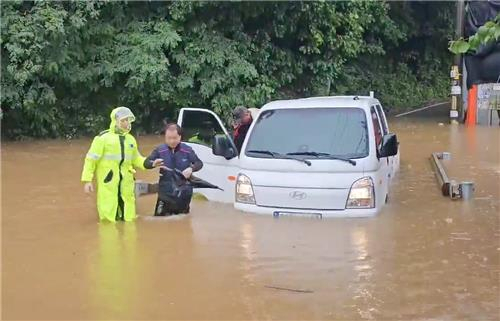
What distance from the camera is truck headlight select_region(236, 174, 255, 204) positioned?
8.23 meters

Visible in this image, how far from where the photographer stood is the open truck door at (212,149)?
881cm

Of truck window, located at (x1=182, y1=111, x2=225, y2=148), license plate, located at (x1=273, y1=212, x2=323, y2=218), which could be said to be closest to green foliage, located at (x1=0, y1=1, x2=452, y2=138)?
truck window, located at (x1=182, y1=111, x2=225, y2=148)

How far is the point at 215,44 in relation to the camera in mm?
18766

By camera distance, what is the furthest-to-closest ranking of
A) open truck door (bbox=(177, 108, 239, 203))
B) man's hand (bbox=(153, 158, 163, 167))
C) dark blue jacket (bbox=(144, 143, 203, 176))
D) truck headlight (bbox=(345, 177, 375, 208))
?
open truck door (bbox=(177, 108, 239, 203)) < dark blue jacket (bbox=(144, 143, 203, 176)) < man's hand (bbox=(153, 158, 163, 167)) < truck headlight (bbox=(345, 177, 375, 208))

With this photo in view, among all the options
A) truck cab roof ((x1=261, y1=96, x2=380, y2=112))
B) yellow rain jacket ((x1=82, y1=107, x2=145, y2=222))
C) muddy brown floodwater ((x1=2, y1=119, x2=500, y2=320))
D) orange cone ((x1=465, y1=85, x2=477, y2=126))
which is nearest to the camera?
muddy brown floodwater ((x1=2, y1=119, x2=500, y2=320))

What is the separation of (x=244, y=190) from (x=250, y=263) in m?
1.51

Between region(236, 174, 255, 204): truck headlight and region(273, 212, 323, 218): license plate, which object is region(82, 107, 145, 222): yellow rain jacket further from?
region(273, 212, 323, 218): license plate

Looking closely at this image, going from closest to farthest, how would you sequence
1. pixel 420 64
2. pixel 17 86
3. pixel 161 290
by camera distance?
pixel 161 290, pixel 17 86, pixel 420 64

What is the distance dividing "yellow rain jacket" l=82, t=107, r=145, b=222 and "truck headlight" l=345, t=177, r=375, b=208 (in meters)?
2.48

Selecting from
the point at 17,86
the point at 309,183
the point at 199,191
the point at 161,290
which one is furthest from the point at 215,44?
the point at 161,290

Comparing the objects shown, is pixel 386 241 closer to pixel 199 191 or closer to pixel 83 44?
pixel 199 191

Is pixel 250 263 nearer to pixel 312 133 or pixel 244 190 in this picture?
pixel 244 190

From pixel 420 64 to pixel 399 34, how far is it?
3690 mm

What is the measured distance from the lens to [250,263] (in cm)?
693
